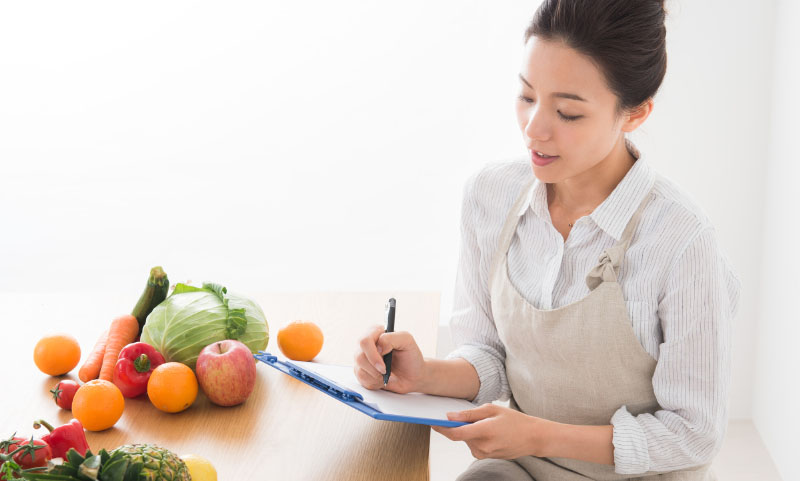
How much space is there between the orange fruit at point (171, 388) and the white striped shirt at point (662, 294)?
1.64ft

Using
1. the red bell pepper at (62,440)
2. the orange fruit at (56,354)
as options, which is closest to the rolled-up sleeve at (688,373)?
the red bell pepper at (62,440)

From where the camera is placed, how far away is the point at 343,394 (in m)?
1.17

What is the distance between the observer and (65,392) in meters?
1.26

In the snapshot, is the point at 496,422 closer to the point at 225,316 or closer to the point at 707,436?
the point at 707,436

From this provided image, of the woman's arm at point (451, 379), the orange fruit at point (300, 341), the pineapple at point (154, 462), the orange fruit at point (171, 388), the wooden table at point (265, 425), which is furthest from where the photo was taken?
the orange fruit at point (300, 341)

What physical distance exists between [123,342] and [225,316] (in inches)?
7.2

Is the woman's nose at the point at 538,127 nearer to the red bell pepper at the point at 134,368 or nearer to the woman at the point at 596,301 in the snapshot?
the woman at the point at 596,301

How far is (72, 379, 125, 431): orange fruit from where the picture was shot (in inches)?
46.9

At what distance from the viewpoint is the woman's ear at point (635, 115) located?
130cm

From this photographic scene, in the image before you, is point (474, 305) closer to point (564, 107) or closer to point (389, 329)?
point (389, 329)

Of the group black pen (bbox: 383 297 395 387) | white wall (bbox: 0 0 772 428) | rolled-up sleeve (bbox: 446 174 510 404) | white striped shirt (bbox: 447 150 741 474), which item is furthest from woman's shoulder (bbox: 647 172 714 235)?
white wall (bbox: 0 0 772 428)

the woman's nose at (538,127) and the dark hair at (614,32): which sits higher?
the dark hair at (614,32)

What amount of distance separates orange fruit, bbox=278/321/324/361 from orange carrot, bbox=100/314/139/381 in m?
0.26

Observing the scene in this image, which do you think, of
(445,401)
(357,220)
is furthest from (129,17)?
(445,401)
